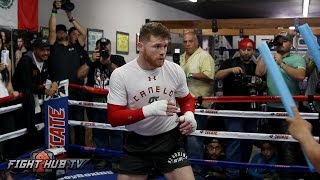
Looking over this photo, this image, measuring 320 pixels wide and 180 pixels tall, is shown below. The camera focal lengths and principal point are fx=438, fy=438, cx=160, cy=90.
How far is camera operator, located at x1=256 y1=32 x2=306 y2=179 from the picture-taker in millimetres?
4512

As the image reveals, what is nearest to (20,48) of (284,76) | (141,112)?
(284,76)

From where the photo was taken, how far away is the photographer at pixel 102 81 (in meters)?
5.59

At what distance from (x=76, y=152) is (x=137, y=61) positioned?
9.73 ft

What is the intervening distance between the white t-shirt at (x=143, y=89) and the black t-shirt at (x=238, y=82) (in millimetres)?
1913

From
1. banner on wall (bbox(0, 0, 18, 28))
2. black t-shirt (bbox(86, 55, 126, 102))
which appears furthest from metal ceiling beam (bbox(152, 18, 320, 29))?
banner on wall (bbox(0, 0, 18, 28))

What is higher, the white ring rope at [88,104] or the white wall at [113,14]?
the white wall at [113,14]

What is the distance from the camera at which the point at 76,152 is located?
18.9 feet

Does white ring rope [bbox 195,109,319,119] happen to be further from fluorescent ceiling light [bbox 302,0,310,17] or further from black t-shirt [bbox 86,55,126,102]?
fluorescent ceiling light [bbox 302,0,310,17]

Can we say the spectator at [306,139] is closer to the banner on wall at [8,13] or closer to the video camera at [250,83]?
the video camera at [250,83]

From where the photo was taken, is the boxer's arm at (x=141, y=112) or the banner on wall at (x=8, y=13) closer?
the boxer's arm at (x=141, y=112)

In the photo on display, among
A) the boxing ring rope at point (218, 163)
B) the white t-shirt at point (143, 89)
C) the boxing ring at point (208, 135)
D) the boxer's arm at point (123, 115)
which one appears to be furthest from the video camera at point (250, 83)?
the boxer's arm at point (123, 115)

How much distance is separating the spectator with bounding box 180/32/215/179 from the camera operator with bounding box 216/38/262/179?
16 cm

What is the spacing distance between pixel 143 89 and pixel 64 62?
296 cm

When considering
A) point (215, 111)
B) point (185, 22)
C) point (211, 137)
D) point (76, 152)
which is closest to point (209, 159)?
point (211, 137)
